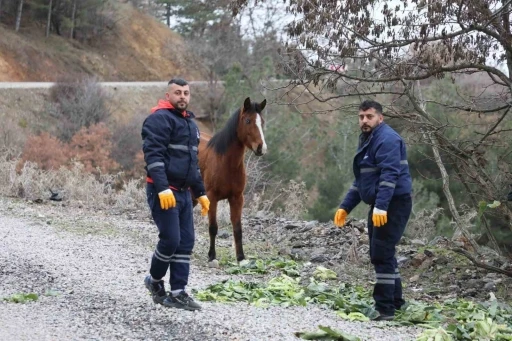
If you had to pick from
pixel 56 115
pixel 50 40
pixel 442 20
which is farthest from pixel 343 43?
pixel 50 40

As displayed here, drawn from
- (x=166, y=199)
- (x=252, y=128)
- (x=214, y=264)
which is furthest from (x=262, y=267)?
(x=166, y=199)

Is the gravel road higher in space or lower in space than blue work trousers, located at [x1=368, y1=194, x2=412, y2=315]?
lower

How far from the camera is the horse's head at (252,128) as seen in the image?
38.4ft

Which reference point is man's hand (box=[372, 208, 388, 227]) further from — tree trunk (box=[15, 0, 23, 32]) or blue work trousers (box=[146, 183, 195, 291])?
tree trunk (box=[15, 0, 23, 32])

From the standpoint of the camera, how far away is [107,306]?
310 inches

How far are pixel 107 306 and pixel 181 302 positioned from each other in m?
0.72

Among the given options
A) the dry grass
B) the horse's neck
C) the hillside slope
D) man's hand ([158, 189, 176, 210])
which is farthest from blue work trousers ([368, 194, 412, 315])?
the hillside slope

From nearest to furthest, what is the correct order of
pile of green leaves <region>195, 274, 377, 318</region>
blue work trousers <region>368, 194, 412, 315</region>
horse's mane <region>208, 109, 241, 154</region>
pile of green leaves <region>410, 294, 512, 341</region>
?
pile of green leaves <region>410, 294, 512, 341</region>
blue work trousers <region>368, 194, 412, 315</region>
pile of green leaves <region>195, 274, 377, 318</region>
horse's mane <region>208, 109, 241, 154</region>

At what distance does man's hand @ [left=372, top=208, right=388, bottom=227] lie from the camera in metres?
7.90

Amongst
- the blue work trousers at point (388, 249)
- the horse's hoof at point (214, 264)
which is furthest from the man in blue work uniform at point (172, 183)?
the horse's hoof at point (214, 264)

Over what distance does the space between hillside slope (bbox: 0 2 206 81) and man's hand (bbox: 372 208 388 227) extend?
4205 cm

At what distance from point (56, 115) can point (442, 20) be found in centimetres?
3521

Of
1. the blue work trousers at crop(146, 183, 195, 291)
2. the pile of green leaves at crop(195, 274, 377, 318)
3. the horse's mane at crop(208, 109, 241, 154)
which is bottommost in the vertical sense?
the pile of green leaves at crop(195, 274, 377, 318)

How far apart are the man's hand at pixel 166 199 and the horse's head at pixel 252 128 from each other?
4083 millimetres
